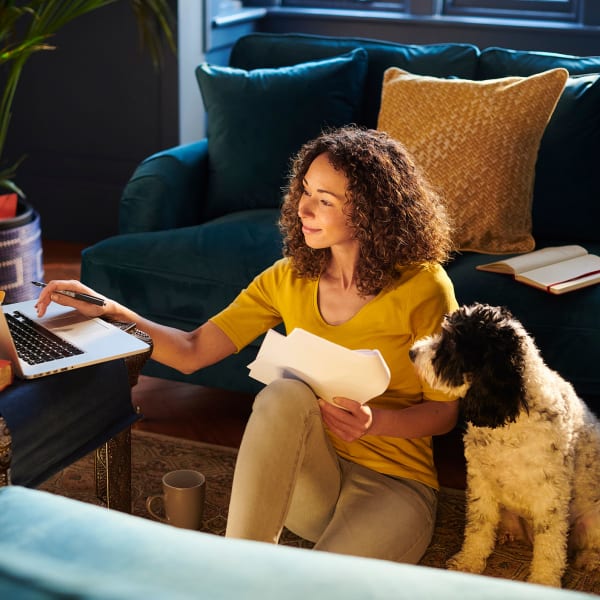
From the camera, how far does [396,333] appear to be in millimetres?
1969

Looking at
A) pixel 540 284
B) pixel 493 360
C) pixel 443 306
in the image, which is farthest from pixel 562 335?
pixel 493 360

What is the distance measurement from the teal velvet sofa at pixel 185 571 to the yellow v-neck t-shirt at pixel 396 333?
1.27 metres

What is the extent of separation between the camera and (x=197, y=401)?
3.07 m

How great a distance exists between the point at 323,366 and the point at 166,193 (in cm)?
151

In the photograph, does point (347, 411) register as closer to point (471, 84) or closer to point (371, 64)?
point (471, 84)

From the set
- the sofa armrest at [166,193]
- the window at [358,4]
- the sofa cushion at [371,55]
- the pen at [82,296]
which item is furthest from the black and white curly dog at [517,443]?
the window at [358,4]

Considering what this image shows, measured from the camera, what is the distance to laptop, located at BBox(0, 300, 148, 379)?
5.60 ft

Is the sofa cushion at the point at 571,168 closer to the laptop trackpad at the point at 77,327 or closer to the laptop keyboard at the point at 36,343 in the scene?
the laptop trackpad at the point at 77,327

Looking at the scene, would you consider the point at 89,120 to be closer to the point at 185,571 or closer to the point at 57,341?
the point at 57,341

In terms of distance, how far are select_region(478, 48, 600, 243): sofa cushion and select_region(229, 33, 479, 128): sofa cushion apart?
0.39m

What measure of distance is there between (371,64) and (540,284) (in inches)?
47.1

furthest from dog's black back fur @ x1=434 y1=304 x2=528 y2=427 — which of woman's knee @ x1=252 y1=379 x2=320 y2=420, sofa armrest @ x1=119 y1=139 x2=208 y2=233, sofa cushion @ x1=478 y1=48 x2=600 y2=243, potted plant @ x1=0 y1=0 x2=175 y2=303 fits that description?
potted plant @ x1=0 y1=0 x2=175 y2=303

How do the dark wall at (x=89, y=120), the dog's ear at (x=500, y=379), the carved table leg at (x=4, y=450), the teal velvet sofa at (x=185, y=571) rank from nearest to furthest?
the teal velvet sofa at (x=185, y=571)
the carved table leg at (x=4, y=450)
the dog's ear at (x=500, y=379)
the dark wall at (x=89, y=120)

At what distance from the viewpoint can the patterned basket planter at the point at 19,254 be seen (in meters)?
3.49
